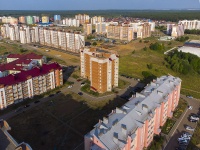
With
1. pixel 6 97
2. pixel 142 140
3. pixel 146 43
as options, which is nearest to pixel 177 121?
pixel 142 140

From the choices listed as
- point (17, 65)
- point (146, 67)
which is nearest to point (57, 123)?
point (17, 65)

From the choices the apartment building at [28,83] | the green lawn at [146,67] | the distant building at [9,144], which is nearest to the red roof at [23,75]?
the apartment building at [28,83]

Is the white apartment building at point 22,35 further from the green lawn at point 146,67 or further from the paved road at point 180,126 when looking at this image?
the paved road at point 180,126

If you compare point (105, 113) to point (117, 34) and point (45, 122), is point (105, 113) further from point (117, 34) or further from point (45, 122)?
point (117, 34)

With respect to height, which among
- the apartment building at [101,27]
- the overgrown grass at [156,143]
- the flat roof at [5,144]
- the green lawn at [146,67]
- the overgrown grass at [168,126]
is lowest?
the overgrown grass at [156,143]

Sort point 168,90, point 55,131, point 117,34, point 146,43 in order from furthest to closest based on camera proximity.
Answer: point 117,34, point 146,43, point 168,90, point 55,131

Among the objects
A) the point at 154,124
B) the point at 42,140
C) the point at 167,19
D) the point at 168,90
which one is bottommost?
the point at 42,140
